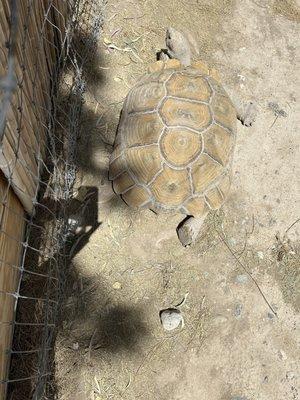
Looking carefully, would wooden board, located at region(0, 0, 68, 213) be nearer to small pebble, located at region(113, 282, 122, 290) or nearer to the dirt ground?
the dirt ground

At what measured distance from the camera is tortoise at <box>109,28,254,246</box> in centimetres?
333

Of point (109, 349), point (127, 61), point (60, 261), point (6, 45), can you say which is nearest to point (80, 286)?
point (60, 261)

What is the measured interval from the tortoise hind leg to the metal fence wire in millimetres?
850

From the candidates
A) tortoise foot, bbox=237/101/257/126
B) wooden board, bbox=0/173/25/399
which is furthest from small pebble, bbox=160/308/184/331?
tortoise foot, bbox=237/101/257/126

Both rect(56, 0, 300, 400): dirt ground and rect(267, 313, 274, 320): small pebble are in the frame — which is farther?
rect(267, 313, 274, 320): small pebble

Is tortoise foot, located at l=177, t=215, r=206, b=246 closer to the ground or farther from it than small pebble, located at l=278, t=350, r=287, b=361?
farther from it

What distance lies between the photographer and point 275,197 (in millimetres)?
4156

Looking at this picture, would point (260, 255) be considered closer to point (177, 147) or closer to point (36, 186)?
point (177, 147)

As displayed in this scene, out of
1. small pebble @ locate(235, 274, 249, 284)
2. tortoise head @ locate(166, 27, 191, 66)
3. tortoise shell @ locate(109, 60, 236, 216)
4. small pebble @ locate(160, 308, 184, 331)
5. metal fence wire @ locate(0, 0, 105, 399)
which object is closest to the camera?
metal fence wire @ locate(0, 0, 105, 399)

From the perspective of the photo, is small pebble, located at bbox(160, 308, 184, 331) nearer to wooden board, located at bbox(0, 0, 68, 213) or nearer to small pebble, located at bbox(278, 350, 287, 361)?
small pebble, located at bbox(278, 350, 287, 361)

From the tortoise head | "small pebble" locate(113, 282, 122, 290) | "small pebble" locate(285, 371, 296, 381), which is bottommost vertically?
"small pebble" locate(285, 371, 296, 381)

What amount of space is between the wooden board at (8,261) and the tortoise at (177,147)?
938mm

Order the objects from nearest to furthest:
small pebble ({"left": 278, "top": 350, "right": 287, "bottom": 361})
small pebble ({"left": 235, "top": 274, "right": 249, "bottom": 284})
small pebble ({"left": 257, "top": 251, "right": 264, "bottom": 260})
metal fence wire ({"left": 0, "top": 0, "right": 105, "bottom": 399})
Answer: metal fence wire ({"left": 0, "top": 0, "right": 105, "bottom": 399}) < small pebble ({"left": 278, "top": 350, "right": 287, "bottom": 361}) < small pebble ({"left": 235, "top": 274, "right": 249, "bottom": 284}) < small pebble ({"left": 257, "top": 251, "right": 264, "bottom": 260})

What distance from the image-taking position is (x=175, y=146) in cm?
330
